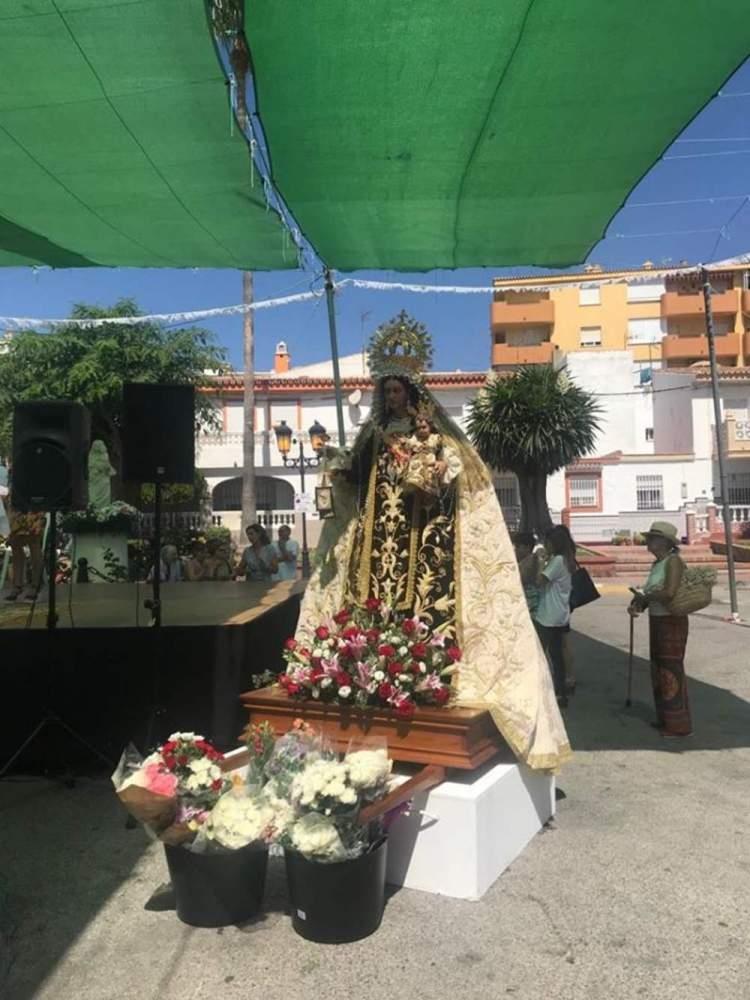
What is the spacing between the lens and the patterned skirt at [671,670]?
5.53 meters

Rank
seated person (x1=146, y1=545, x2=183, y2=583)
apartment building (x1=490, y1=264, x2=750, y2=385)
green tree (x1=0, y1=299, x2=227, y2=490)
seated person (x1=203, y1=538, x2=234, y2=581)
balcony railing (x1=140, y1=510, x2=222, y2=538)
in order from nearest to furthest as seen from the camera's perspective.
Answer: seated person (x1=203, y1=538, x2=234, y2=581) < seated person (x1=146, y1=545, x2=183, y2=583) < green tree (x1=0, y1=299, x2=227, y2=490) < balcony railing (x1=140, y1=510, x2=222, y2=538) < apartment building (x1=490, y1=264, x2=750, y2=385)

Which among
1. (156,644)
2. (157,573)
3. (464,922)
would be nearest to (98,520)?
(157,573)

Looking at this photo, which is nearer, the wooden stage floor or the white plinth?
the white plinth

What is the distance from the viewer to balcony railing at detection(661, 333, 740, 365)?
41.9 meters

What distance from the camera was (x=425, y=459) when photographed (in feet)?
13.3

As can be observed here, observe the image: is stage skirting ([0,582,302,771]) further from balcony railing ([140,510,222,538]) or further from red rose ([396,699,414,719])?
balcony railing ([140,510,222,538])

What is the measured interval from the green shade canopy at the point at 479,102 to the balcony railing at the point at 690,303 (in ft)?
134

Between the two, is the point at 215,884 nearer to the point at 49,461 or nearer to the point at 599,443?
the point at 49,461

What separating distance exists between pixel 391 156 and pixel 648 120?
1320 mm

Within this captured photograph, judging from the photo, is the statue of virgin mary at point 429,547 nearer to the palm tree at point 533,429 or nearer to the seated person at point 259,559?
the seated person at point 259,559

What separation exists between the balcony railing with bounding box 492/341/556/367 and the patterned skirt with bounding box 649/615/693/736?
38387 mm

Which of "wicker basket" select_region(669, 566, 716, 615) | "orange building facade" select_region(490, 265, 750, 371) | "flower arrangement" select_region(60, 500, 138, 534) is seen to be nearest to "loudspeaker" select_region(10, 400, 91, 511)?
"wicker basket" select_region(669, 566, 716, 615)

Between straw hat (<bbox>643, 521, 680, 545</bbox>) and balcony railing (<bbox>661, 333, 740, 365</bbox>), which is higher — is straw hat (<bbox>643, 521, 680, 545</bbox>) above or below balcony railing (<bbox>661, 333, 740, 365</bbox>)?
below

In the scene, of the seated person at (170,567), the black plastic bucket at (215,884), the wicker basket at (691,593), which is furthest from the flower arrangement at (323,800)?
the seated person at (170,567)
